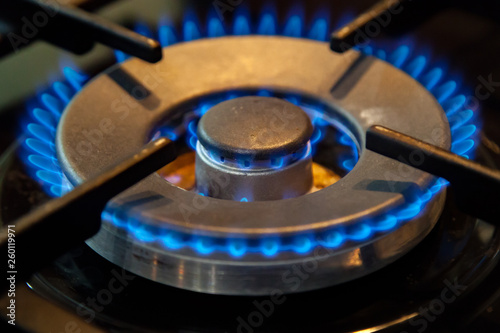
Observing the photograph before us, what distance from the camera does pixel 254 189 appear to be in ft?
2.31

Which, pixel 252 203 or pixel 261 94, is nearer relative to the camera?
pixel 252 203

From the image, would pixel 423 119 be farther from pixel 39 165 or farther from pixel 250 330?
pixel 39 165

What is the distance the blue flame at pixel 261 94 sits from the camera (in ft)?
1.91

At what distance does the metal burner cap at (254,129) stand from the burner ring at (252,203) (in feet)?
0.24

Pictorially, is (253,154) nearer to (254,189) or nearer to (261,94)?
(254,189)

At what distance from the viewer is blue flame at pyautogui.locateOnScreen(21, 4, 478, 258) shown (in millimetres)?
583

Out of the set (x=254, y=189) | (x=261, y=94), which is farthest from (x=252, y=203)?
(x=261, y=94)

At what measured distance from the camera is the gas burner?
588 mm

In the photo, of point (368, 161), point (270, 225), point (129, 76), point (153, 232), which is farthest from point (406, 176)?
point (129, 76)

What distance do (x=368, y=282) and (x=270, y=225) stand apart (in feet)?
0.41

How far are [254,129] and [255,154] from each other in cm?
4

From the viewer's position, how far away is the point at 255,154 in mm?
690

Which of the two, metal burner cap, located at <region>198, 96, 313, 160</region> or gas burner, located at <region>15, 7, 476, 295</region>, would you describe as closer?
gas burner, located at <region>15, 7, 476, 295</region>

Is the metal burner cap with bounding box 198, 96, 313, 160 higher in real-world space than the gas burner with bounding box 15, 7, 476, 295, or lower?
higher
